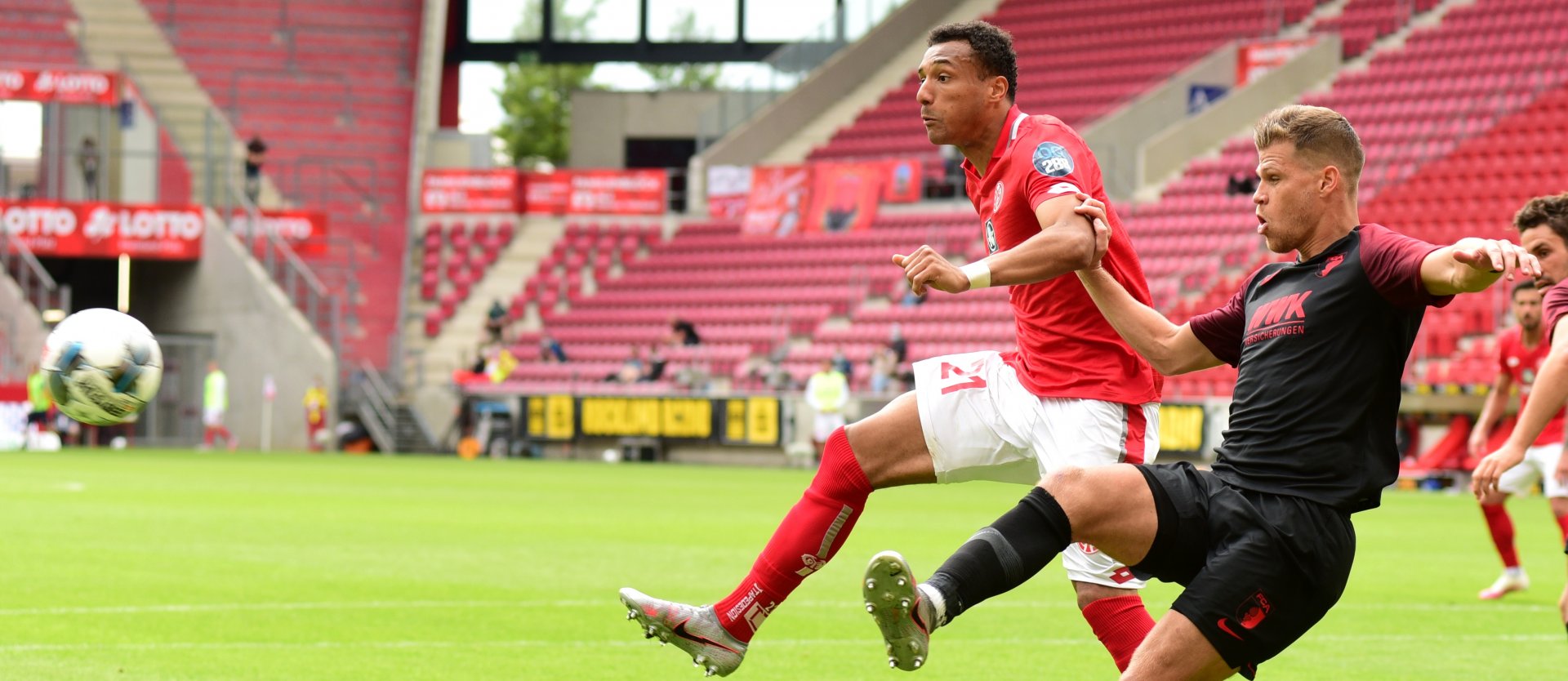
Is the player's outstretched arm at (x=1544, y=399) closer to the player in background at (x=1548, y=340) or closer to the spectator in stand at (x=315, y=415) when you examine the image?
the player in background at (x=1548, y=340)

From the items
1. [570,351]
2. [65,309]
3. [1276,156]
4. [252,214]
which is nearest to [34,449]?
[65,309]

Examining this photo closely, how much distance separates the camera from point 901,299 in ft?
111

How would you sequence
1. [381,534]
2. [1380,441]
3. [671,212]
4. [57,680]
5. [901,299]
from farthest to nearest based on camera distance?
1. [671,212]
2. [901,299]
3. [381,534]
4. [57,680]
5. [1380,441]

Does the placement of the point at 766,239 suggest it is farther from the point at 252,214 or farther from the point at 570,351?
the point at 252,214

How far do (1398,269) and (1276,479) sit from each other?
0.62m

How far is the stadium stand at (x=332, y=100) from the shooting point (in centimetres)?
3994

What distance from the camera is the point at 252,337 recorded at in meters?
35.5

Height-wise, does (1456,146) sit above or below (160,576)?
above

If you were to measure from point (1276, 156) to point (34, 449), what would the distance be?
29.8m

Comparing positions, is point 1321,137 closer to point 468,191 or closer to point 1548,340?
point 1548,340

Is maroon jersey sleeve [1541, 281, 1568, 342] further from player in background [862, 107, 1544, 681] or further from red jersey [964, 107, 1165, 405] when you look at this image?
player in background [862, 107, 1544, 681]

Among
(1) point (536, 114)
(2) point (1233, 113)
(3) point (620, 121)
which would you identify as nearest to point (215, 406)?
(3) point (620, 121)

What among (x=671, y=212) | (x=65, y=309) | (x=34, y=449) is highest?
(x=671, y=212)

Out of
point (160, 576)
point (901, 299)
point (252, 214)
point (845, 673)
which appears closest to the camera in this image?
point (845, 673)
